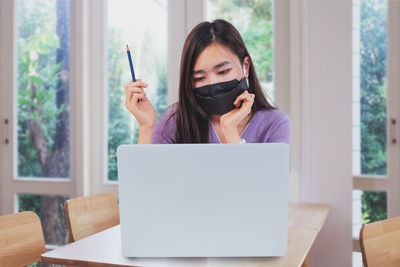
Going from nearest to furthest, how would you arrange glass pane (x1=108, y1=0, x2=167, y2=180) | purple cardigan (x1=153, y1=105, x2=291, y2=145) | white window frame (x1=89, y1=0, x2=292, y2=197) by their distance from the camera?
1. purple cardigan (x1=153, y1=105, x2=291, y2=145)
2. white window frame (x1=89, y1=0, x2=292, y2=197)
3. glass pane (x1=108, y1=0, x2=167, y2=180)

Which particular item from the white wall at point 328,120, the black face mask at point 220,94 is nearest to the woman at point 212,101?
the black face mask at point 220,94

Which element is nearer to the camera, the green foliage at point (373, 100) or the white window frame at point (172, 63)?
the green foliage at point (373, 100)

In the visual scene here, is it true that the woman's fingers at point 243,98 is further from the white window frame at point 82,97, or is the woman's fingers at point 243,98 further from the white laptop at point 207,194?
the white window frame at point 82,97

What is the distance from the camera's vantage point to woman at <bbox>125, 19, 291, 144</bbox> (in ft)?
3.98

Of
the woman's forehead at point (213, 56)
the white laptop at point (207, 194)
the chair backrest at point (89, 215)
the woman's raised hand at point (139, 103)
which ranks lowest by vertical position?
the chair backrest at point (89, 215)

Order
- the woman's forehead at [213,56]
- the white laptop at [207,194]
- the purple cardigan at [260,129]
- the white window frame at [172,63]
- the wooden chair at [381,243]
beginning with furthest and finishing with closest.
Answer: the white window frame at [172,63], the purple cardigan at [260,129], the woman's forehead at [213,56], the wooden chair at [381,243], the white laptop at [207,194]

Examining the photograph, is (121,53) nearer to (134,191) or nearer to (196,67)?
(196,67)

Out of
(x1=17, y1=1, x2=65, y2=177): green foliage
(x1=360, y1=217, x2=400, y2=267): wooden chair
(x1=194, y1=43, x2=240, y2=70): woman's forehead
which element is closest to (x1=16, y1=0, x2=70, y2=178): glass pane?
(x1=17, y1=1, x2=65, y2=177): green foliage

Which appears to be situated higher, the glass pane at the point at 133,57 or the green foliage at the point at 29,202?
the glass pane at the point at 133,57

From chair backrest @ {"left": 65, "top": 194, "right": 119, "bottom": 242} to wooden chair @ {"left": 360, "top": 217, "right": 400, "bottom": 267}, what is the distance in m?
1.05

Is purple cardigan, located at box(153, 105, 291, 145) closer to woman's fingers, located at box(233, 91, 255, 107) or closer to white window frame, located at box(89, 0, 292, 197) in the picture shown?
Answer: woman's fingers, located at box(233, 91, 255, 107)

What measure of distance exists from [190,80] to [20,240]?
76 cm

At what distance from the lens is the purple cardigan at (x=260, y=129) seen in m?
1.38

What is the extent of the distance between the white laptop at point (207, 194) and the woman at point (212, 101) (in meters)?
0.36
